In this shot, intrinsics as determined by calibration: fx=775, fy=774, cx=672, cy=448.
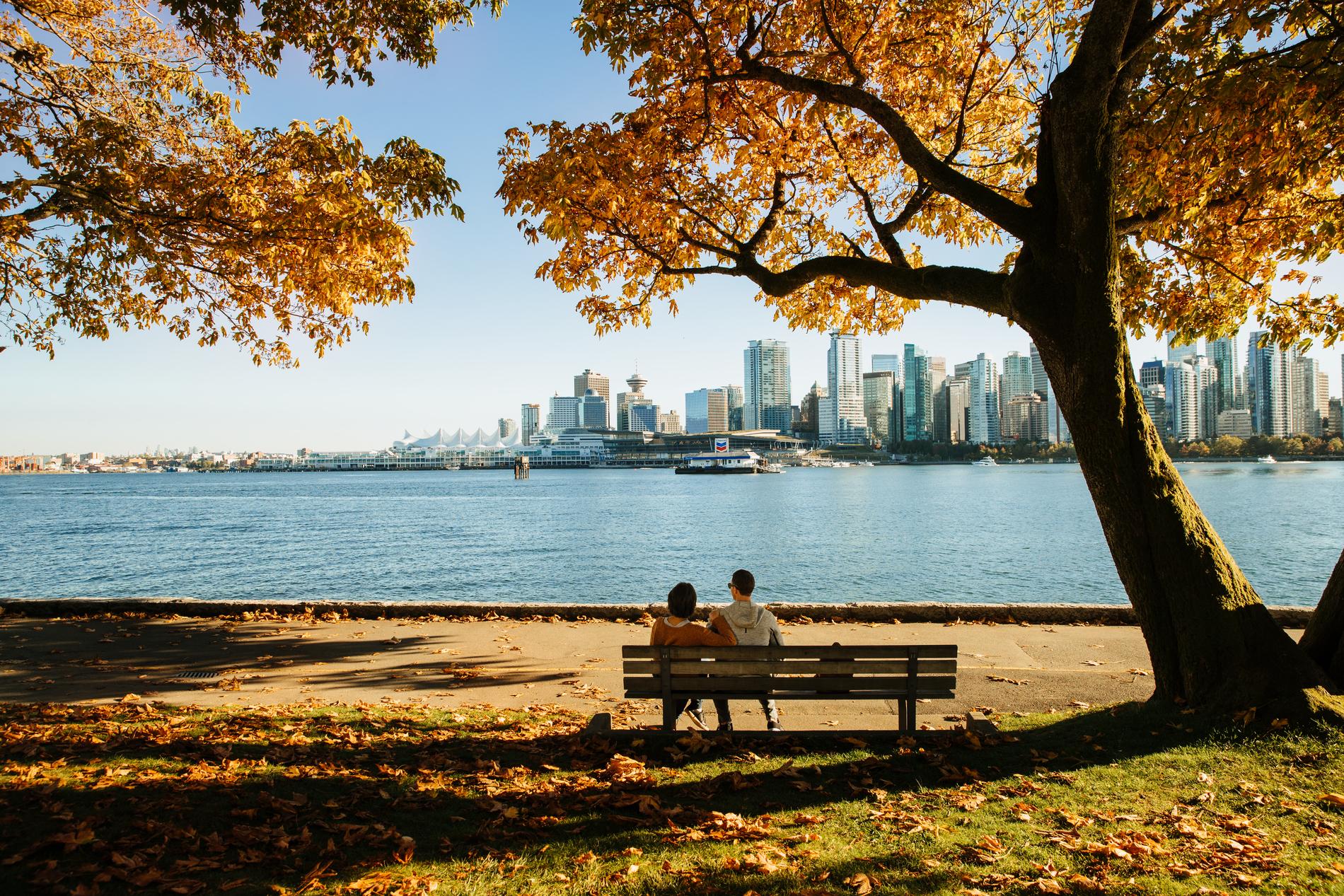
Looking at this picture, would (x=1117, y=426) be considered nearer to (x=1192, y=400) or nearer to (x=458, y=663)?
(x=458, y=663)

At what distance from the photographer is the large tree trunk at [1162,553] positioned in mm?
5961

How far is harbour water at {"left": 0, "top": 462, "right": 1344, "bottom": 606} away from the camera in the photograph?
27.2m

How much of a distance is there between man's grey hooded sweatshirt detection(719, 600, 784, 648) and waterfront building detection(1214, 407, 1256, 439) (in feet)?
610

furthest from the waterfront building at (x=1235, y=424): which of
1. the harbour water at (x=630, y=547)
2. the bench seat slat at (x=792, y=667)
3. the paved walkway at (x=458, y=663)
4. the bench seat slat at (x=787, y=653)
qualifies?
the bench seat slat at (x=787, y=653)

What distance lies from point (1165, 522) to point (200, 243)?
11306 millimetres

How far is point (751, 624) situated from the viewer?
21.9 feet

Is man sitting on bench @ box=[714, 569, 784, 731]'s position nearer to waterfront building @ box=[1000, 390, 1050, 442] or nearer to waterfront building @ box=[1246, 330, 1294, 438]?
waterfront building @ box=[1246, 330, 1294, 438]

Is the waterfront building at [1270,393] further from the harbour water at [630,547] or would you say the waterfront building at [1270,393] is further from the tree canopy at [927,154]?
the tree canopy at [927,154]

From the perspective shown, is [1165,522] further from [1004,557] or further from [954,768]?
[1004,557]

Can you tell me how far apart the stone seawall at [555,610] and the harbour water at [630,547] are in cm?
532

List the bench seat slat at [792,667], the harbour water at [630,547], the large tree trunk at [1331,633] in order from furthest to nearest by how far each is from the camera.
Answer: the harbour water at [630,547]
the large tree trunk at [1331,633]
the bench seat slat at [792,667]

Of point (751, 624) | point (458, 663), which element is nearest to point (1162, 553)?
point (751, 624)

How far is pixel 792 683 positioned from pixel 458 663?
15.6ft

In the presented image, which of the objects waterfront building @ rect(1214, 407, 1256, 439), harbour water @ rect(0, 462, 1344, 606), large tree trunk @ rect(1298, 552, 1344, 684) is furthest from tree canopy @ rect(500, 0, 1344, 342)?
waterfront building @ rect(1214, 407, 1256, 439)
